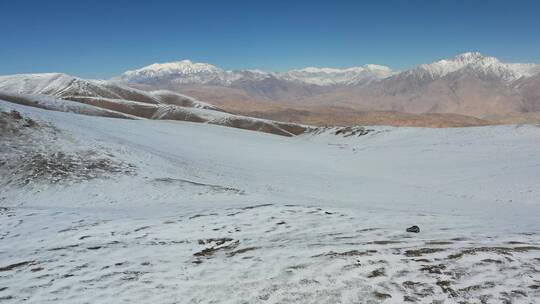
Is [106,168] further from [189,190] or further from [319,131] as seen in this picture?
[319,131]

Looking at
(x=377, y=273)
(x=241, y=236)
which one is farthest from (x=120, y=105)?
(x=377, y=273)

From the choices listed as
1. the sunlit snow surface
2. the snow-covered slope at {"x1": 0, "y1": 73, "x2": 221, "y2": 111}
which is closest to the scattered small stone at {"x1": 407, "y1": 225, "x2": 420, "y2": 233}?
the sunlit snow surface

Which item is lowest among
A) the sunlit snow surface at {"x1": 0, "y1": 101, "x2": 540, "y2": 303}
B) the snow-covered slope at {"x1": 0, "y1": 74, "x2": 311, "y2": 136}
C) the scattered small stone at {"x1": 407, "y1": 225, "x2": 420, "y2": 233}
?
the sunlit snow surface at {"x1": 0, "y1": 101, "x2": 540, "y2": 303}

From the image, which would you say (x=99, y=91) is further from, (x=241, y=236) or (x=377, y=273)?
(x=377, y=273)

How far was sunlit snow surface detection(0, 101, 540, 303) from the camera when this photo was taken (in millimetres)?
8727

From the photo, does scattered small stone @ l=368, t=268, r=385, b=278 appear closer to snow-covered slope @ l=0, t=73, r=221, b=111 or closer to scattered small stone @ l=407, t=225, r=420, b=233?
scattered small stone @ l=407, t=225, r=420, b=233

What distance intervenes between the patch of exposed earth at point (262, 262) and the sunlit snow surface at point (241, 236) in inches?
1.9

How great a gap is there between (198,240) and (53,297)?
4.84 metres

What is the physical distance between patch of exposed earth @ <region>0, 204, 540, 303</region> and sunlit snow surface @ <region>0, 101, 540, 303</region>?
47 mm

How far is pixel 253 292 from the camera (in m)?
8.66

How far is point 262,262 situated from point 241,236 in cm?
294

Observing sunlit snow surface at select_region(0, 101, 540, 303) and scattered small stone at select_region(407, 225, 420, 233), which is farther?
scattered small stone at select_region(407, 225, 420, 233)

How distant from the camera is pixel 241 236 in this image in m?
13.2

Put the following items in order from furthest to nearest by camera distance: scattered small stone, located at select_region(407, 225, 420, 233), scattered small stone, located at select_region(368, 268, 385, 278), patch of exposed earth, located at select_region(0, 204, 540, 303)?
scattered small stone, located at select_region(407, 225, 420, 233) → scattered small stone, located at select_region(368, 268, 385, 278) → patch of exposed earth, located at select_region(0, 204, 540, 303)
